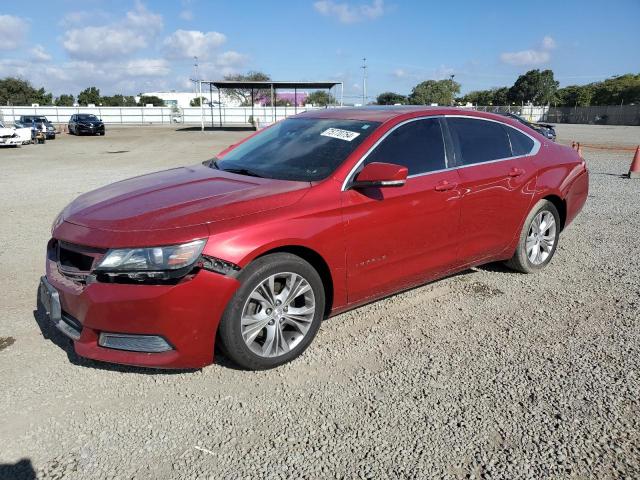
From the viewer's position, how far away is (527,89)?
96.6 metres

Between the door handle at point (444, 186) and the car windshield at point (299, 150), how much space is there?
70 centimetres

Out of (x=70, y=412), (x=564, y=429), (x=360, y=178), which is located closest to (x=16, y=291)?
(x=70, y=412)

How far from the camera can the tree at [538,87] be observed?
311 feet

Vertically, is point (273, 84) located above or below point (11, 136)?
above

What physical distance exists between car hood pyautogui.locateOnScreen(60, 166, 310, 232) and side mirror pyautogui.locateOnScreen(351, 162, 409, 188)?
0.39 meters

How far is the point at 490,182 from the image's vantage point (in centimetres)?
450

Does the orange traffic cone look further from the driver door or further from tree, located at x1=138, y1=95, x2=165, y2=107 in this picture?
tree, located at x1=138, y1=95, x2=165, y2=107

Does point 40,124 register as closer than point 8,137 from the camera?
No

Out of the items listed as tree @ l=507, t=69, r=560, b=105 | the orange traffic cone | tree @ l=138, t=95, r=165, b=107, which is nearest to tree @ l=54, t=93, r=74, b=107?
tree @ l=138, t=95, r=165, b=107

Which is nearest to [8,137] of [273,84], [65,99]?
[273,84]

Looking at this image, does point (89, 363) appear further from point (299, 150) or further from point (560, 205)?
point (560, 205)

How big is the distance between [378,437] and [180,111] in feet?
236

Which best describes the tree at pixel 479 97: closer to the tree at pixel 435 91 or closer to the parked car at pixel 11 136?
the tree at pixel 435 91

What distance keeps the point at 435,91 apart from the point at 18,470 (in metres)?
89.5
